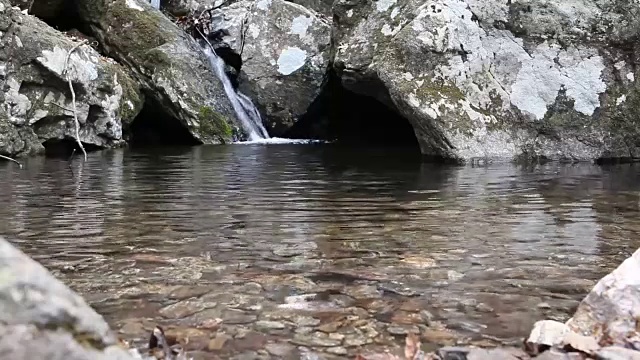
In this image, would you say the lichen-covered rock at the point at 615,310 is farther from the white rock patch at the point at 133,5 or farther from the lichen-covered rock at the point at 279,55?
the white rock patch at the point at 133,5

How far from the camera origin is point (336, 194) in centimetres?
575

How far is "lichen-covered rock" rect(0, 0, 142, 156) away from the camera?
9727 mm

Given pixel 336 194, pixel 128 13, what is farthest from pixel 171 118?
pixel 336 194

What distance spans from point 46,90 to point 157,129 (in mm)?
4864

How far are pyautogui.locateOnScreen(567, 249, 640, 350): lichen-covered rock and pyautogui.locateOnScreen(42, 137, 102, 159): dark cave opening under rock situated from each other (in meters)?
9.25

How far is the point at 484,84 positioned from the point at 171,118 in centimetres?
766

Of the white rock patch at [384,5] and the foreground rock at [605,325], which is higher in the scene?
the white rock patch at [384,5]

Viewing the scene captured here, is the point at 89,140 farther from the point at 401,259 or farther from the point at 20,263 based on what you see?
the point at 20,263

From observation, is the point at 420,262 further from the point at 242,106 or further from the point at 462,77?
the point at 242,106

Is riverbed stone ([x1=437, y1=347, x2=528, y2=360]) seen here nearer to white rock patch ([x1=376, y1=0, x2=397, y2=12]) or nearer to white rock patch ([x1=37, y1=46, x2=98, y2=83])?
white rock patch ([x1=376, y1=0, x2=397, y2=12])

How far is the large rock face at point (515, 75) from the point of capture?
353 inches

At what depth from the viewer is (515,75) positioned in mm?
9344

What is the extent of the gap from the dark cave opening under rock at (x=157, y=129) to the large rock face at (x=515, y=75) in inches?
242

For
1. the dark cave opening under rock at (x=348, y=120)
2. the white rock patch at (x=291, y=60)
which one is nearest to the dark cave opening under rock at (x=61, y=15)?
the white rock patch at (x=291, y=60)
